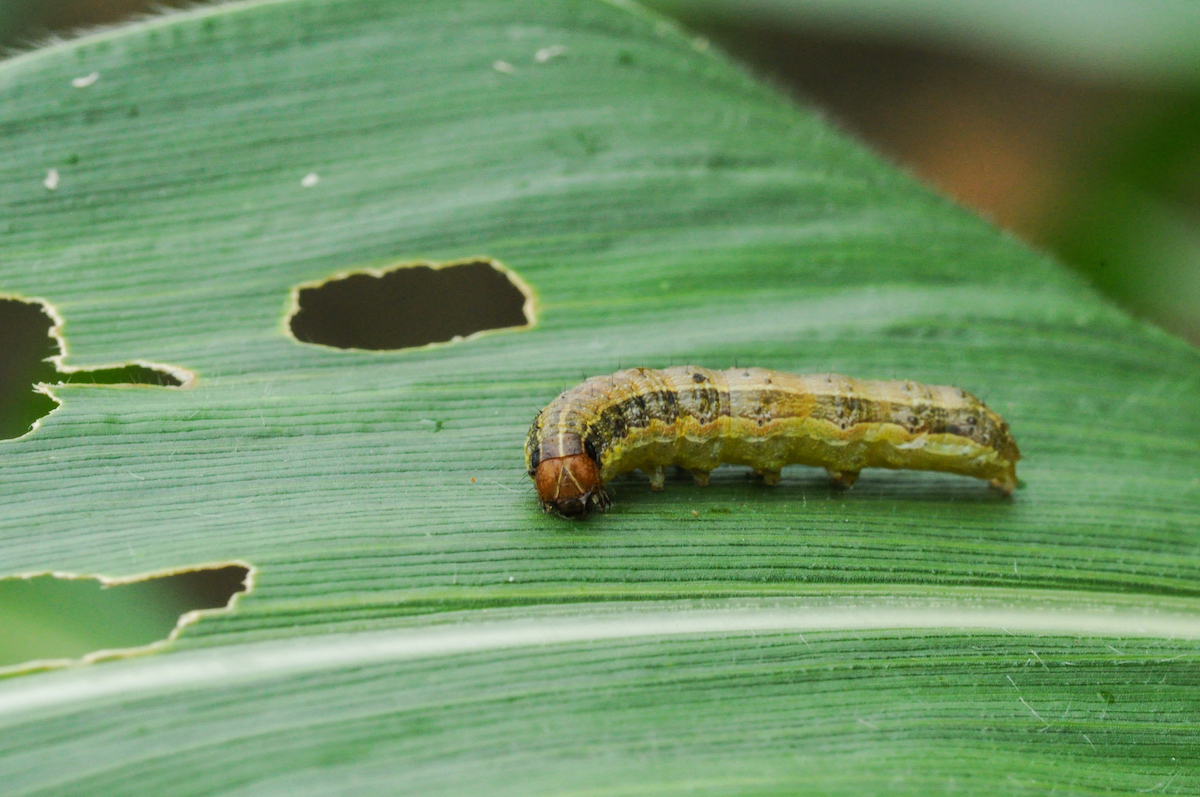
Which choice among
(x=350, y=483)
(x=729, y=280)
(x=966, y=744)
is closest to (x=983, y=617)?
(x=966, y=744)

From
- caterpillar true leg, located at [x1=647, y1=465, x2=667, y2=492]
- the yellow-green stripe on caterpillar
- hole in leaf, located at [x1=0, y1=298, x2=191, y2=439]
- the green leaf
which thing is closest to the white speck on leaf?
the green leaf

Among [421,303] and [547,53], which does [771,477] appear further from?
[421,303]

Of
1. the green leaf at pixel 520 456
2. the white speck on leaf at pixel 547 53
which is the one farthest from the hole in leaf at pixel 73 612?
the white speck on leaf at pixel 547 53

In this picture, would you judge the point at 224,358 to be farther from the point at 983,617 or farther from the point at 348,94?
the point at 983,617

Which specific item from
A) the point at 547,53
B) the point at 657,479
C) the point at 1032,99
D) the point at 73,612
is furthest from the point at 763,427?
the point at 1032,99

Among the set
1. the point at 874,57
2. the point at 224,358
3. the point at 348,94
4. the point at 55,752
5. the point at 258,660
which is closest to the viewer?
the point at 55,752

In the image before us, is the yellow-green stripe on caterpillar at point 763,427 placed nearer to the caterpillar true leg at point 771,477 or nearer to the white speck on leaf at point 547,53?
the caterpillar true leg at point 771,477

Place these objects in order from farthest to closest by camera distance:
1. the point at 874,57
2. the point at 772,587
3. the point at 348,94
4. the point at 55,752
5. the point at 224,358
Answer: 1. the point at 874,57
2. the point at 348,94
3. the point at 224,358
4. the point at 772,587
5. the point at 55,752

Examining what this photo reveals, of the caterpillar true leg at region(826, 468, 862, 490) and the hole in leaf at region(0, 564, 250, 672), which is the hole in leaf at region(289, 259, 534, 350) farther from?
the caterpillar true leg at region(826, 468, 862, 490)
